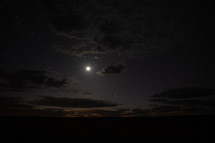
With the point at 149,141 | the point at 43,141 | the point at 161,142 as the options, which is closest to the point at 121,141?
the point at 149,141

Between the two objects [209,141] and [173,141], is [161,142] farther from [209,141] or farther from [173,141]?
[209,141]

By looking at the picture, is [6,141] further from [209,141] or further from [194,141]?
[209,141]

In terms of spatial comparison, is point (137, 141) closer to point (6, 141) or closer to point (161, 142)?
point (161, 142)

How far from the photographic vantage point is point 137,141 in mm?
8945

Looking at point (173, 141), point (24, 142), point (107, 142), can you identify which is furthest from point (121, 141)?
point (24, 142)

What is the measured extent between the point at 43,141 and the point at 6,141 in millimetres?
1946

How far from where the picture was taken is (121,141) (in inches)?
349

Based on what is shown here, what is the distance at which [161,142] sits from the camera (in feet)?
28.5

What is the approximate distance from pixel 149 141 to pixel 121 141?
163 cm

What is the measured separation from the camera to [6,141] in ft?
27.9

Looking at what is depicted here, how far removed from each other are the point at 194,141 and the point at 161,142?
1886 mm

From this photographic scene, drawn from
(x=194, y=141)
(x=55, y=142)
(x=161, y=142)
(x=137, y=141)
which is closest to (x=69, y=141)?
(x=55, y=142)

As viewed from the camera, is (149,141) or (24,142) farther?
(149,141)

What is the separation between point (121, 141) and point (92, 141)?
5.40 feet
